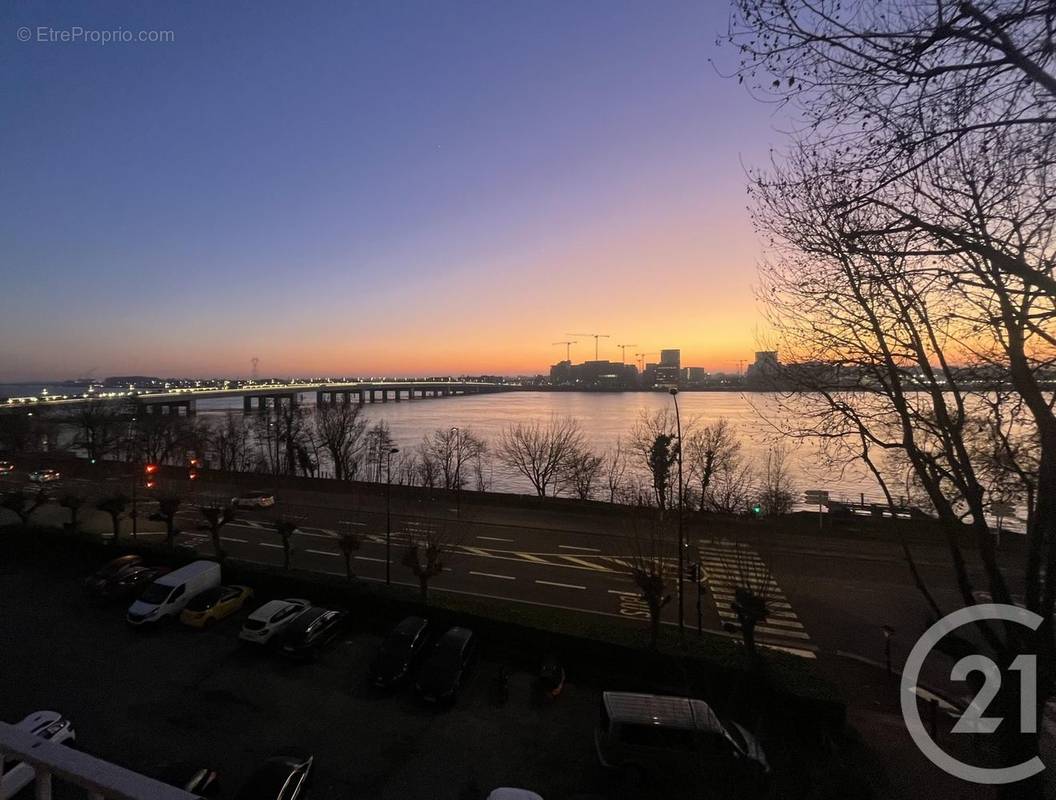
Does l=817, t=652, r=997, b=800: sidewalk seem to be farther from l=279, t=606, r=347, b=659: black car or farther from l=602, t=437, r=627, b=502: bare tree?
l=602, t=437, r=627, b=502: bare tree

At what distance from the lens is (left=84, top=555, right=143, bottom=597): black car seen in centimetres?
1180

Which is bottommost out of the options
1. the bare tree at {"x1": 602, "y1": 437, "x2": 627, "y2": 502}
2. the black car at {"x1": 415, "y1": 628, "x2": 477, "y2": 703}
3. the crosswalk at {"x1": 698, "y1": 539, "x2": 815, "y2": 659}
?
the bare tree at {"x1": 602, "y1": 437, "x2": 627, "y2": 502}

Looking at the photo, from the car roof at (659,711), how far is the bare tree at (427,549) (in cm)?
491

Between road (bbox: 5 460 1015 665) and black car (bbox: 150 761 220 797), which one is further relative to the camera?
road (bbox: 5 460 1015 665)

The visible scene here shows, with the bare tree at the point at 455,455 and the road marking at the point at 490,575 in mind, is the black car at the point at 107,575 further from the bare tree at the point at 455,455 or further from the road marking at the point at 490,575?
the bare tree at the point at 455,455

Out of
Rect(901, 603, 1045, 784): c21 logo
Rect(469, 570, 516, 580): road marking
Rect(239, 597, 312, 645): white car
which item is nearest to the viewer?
Rect(901, 603, 1045, 784): c21 logo

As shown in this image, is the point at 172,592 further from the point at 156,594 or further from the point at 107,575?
the point at 107,575

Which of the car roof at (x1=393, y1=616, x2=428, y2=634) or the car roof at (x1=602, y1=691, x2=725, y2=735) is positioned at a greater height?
the car roof at (x1=602, y1=691, x2=725, y2=735)

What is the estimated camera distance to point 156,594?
10.7m

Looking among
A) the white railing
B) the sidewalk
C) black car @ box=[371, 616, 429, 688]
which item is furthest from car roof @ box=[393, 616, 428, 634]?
the white railing

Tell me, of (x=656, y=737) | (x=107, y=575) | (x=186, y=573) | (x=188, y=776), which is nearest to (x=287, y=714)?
(x=188, y=776)

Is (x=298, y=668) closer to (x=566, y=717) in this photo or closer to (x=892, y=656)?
(x=566, y=717)

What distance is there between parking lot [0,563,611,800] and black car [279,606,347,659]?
225 millimetres

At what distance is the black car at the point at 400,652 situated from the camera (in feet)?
28.1
